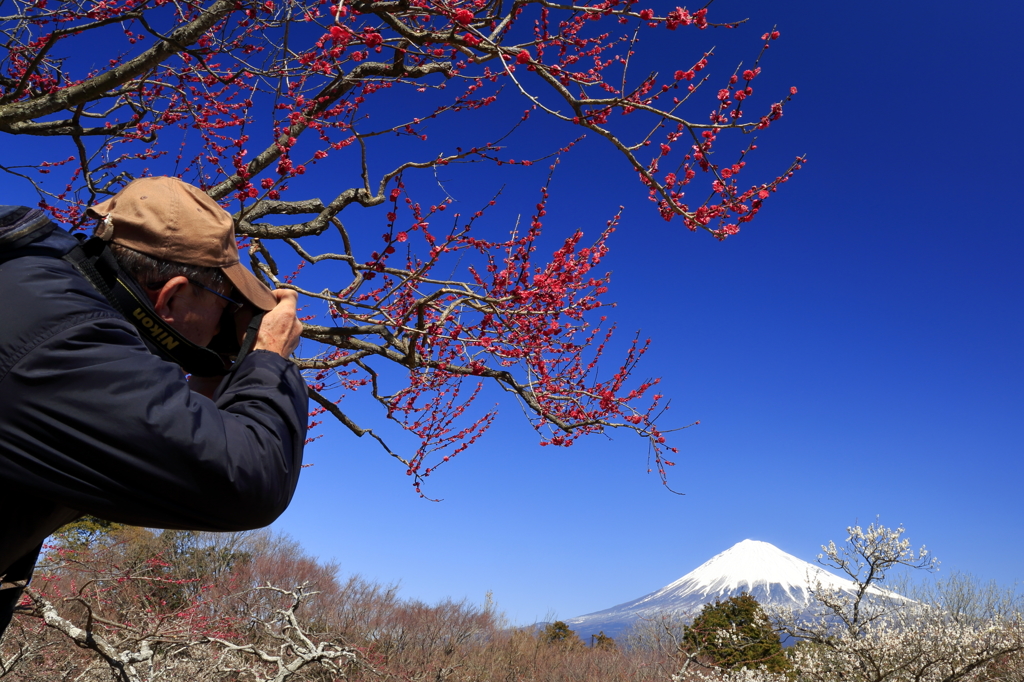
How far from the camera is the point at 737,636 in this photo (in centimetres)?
1619

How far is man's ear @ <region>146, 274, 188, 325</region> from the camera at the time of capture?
A: 1194mm

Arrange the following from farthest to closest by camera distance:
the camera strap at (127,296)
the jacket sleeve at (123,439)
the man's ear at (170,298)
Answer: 1. the man's ear at (170,298)
2. the camera strap at (127,296)
3. the jacket sleeve at (123,439)

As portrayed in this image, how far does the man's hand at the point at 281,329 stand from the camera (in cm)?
122

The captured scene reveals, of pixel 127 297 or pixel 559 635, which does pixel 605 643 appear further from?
pixel 127 297

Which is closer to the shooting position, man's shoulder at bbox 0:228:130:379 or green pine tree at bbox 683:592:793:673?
man's shoulder at bbox 0:228:130:379

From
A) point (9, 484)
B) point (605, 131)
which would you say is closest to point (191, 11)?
point (605, 131)

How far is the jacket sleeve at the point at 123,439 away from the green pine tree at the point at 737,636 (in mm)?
17497

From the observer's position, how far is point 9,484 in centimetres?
90

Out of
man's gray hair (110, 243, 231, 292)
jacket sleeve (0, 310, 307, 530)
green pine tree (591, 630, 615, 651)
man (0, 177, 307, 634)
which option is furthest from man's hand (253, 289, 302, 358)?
green pine tree (591, 630, 615, 651)

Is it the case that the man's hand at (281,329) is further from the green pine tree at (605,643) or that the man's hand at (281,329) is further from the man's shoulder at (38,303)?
the green pine tree at (605,643)

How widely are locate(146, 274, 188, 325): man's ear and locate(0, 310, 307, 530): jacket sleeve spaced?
234 mm

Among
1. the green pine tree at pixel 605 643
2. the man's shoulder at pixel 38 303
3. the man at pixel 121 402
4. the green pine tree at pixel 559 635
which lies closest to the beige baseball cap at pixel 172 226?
the man at pixel 121 402

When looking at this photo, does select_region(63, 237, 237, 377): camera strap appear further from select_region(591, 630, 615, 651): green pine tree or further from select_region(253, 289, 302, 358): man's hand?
select_region(591, 630, 615, 651): green pine tree

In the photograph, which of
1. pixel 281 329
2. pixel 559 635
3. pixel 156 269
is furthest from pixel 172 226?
pixel 559 635
